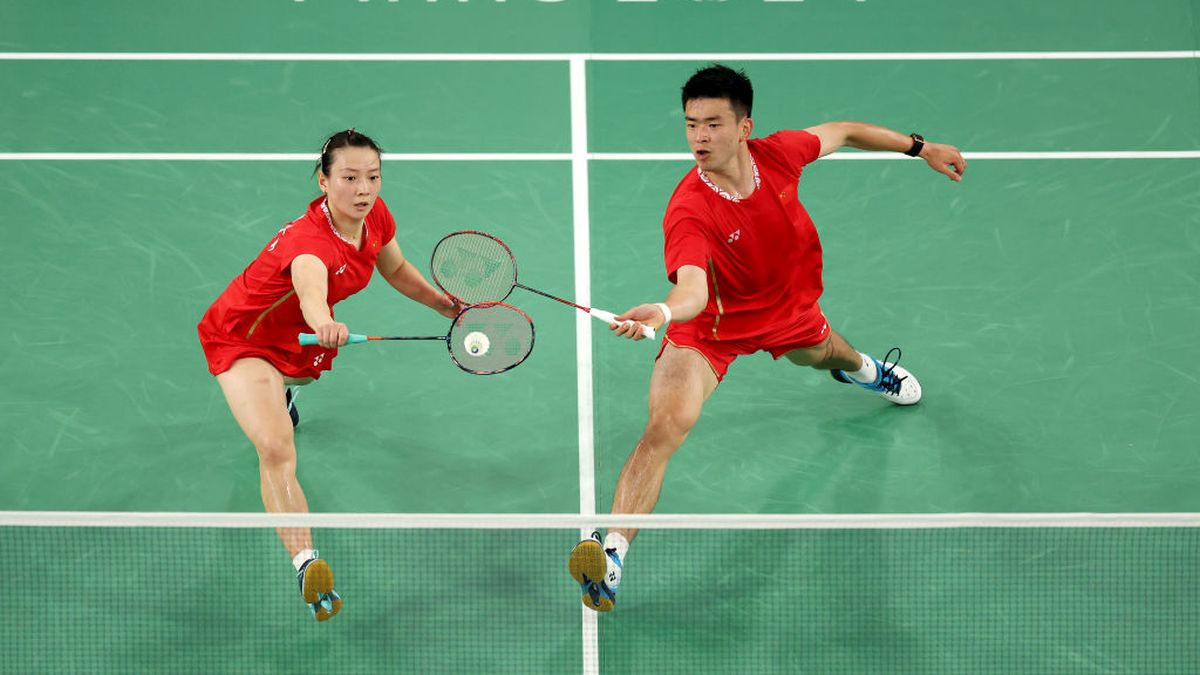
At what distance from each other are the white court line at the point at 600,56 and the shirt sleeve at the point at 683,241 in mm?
3863

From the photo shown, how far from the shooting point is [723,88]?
604cm

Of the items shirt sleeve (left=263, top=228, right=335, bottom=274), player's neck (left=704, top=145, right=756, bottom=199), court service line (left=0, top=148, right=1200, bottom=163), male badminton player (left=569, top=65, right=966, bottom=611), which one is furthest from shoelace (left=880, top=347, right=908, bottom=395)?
shirt sleeve (left=263, top=228, right=335, bottom=274)

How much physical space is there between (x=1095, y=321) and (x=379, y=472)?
3.83 m

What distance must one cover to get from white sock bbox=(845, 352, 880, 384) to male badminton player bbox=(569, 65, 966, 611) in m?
0.40

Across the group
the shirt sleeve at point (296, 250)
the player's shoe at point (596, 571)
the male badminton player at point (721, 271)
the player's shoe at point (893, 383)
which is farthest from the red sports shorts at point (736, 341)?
→ the shirt sleeve at point (296, 250)

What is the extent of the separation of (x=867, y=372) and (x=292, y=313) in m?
2.78

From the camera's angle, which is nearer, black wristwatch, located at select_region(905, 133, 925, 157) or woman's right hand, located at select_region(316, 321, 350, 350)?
woman's right hand, located at select_region(316, 321, 350, 350)

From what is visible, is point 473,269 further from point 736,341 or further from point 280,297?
point 736,341

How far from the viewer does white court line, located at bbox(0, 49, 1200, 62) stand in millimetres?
9633

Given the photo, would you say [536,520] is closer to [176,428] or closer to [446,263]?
[446,263]

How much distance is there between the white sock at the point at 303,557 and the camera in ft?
19.2

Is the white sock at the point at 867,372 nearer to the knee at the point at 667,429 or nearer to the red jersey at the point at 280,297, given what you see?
the knee at the point at 667,429

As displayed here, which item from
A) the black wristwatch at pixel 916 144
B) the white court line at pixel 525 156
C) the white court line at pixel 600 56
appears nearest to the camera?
the black wristwatch at pixel 916 144

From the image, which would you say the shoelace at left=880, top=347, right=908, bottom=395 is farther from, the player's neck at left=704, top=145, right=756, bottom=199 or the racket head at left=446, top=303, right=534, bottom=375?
the racket head at left=446, top=303, right=534, bottom=375
